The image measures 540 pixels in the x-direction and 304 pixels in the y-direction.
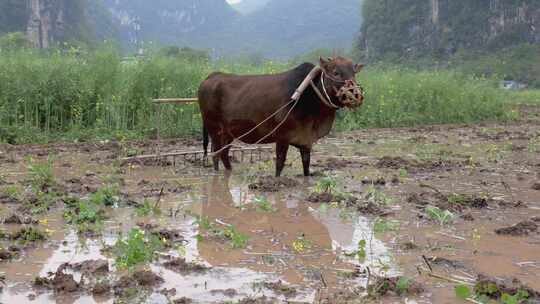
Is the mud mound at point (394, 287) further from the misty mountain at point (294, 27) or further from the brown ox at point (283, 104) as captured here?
the misty mountain at point (294, 27)

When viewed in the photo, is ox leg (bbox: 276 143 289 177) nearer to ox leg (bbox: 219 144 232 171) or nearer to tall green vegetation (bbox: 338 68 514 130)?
ox leg (bbox: 219 144 232 171)

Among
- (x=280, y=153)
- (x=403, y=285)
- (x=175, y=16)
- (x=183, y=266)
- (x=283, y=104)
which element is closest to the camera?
(x=403, y=285)

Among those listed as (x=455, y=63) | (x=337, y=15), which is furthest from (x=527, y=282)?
(x=337, y=15)

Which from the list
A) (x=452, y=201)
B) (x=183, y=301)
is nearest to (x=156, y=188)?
(x=452, y=201)

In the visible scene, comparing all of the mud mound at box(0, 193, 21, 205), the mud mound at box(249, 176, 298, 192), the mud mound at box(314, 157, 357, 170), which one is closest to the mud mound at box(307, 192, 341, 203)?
the mud mound at box(249, 176, 298, 192)

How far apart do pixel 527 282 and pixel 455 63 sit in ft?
200

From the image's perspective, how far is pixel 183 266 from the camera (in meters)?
4.54

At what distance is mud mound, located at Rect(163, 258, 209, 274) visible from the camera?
450 centimetres

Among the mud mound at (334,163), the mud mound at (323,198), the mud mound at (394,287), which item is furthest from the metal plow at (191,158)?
the mud mound at (394,287)

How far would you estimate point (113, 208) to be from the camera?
20.6ft

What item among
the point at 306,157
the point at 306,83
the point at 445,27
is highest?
the point at 445,27

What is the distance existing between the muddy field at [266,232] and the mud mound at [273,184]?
0.02m

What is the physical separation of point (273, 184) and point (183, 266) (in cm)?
301

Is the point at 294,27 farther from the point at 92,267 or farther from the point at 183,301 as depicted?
the point at 183,301
